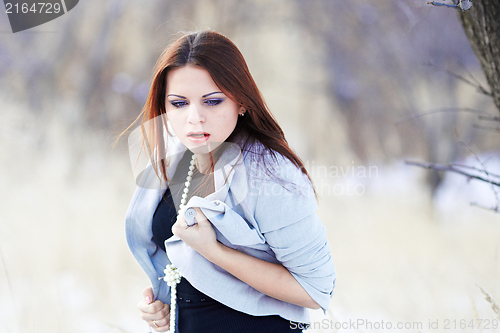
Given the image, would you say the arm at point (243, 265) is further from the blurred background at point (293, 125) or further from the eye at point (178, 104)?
the blurred background at point (293, 125)

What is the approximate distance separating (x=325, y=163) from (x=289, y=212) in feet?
7.44

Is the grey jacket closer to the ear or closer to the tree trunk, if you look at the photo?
the ear

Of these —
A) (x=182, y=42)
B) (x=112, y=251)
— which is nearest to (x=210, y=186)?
(x=182, y=42)

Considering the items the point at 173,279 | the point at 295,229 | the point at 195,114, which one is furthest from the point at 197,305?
the point at 195,114

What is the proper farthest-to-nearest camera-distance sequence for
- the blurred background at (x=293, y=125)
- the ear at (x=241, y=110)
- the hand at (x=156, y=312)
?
1. the blurred background at (x=293, y=125)
2. the hand at (x=156, y=312)
3. the ear at (x=241, y=110)

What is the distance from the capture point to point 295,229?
752 mm

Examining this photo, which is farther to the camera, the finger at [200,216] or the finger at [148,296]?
the finger at [148,296]

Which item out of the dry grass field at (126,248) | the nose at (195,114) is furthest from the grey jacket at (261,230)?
the dry grass field at (126,248)

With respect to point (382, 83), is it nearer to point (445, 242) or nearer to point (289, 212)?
point (445, 242)

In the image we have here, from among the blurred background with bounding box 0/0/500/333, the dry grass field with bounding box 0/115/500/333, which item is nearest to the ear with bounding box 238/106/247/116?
the dry grass field with bounding box 0/115/500/333

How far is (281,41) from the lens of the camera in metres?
2.97

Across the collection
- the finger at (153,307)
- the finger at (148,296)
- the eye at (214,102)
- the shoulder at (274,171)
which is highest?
the eye at (214,102)

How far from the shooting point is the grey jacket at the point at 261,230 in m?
0.75

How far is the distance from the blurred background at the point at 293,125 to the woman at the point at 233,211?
190 cm
